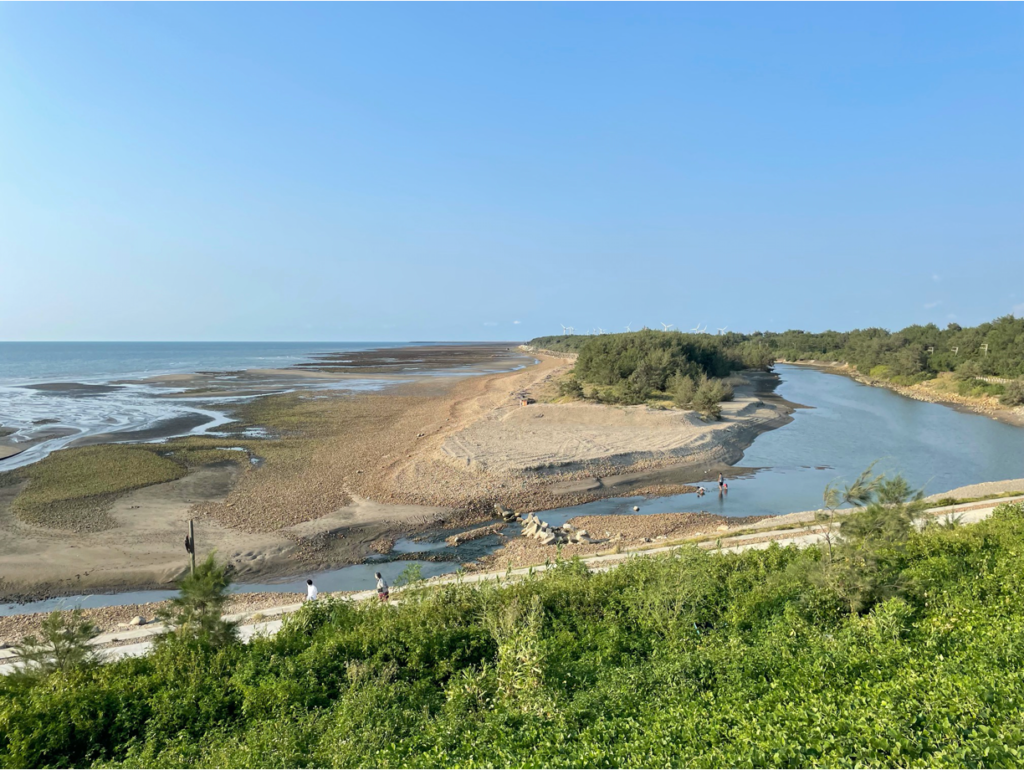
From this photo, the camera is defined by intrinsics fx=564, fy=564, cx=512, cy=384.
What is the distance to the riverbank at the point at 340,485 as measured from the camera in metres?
20.1

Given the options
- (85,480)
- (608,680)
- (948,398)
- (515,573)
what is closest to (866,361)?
(948,398)

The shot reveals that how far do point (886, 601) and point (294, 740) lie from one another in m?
9.89

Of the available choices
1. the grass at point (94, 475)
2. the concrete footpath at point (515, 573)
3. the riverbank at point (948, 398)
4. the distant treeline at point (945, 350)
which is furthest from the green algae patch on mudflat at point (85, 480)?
the distant treeline at point (945, 350)

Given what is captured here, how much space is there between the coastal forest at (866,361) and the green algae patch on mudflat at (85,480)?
118ft

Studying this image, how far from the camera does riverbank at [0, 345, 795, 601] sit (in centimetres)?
2006

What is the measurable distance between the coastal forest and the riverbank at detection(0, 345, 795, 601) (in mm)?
10837

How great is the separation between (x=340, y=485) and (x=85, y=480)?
42.6 ft

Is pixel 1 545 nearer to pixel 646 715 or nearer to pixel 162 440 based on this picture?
pixel 162 440

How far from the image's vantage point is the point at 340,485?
93.5ft

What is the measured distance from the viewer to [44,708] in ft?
26.7

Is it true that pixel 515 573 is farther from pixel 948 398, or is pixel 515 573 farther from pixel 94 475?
pixel 948 398

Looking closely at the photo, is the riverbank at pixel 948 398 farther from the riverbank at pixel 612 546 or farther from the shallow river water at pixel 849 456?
the riverbank at pixel 612 546

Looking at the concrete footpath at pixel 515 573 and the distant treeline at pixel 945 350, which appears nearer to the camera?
the concrete footpath at pixel 515 573

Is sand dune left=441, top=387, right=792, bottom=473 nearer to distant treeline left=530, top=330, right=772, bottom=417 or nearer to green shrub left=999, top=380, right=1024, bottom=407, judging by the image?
distant treeline left=530, top=330, right=772, bottom=417
